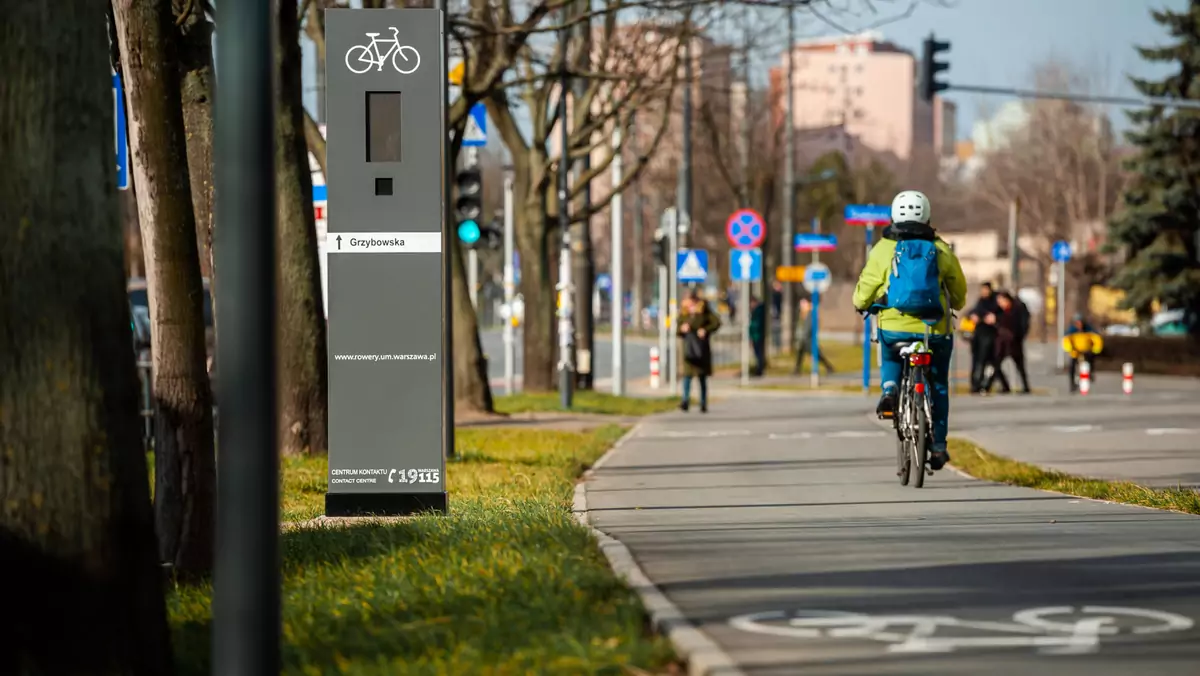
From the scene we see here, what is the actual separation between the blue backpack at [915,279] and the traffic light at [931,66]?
1817 centimetres

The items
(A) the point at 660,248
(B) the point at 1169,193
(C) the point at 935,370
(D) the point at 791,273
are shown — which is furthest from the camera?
(B) the point at 1169,193

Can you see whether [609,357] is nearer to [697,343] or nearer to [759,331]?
[759,331]

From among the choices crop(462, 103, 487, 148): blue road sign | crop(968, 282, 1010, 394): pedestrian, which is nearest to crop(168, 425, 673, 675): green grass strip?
crop(462, 103, 487, 148): blue road sign

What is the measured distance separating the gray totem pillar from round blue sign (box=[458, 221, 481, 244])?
13.2 metres

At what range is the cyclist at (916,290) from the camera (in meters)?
13.3

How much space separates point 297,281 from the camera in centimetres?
1688

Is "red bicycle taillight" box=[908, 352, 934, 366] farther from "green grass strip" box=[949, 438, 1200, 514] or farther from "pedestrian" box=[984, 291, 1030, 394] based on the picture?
"pedestrian" box=[984, 291, 1030, 394]

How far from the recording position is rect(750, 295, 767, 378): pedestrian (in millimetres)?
43250

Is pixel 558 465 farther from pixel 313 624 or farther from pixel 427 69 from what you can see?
pixel 313 624

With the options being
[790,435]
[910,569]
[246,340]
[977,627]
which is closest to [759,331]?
[790,435]

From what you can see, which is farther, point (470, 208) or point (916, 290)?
point (470, 208)

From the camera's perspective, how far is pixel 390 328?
11.4 m

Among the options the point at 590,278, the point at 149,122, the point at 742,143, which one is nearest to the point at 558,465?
the point at 149,122

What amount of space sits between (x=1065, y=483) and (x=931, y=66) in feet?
59.6
